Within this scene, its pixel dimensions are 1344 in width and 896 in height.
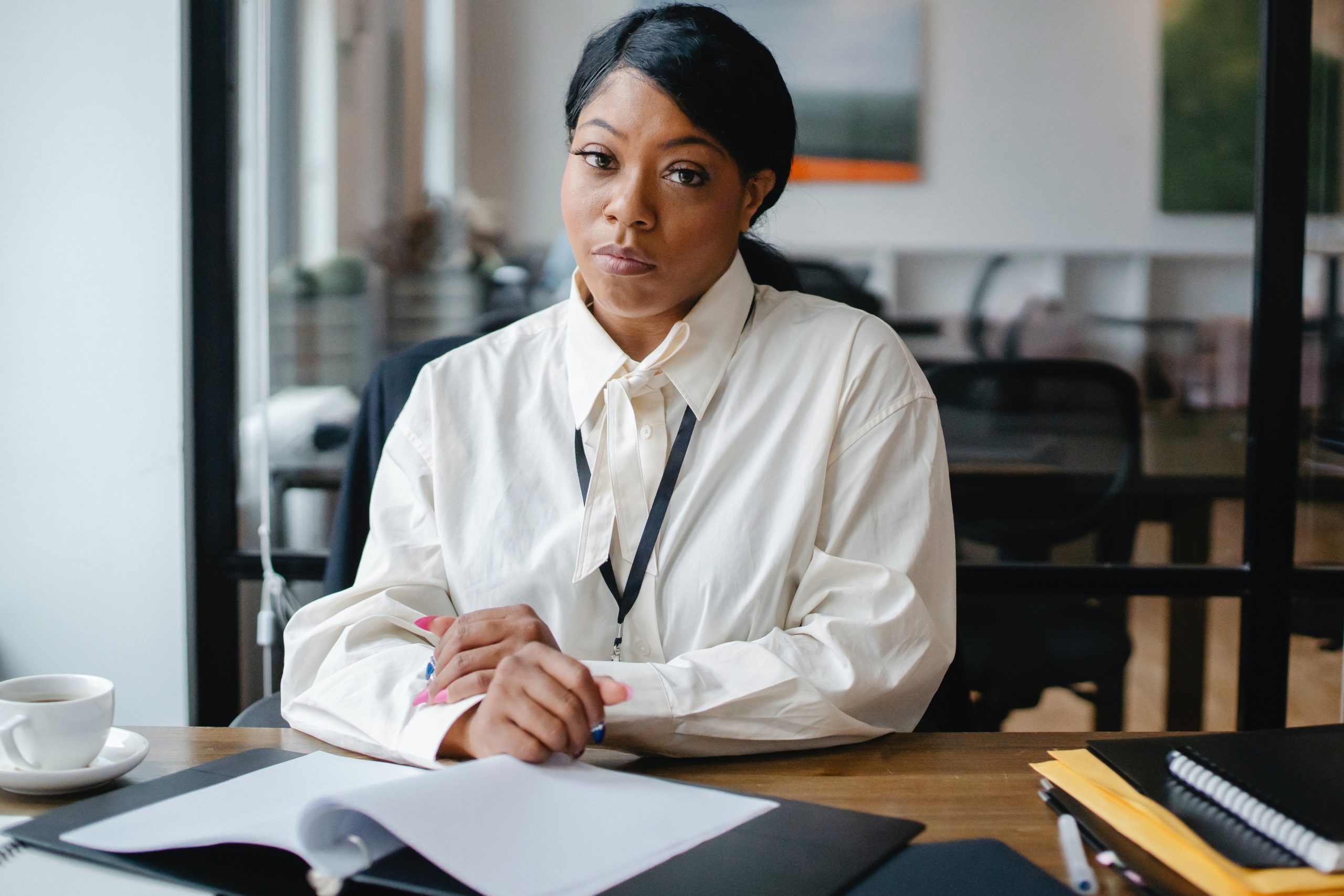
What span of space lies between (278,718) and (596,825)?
0.77m

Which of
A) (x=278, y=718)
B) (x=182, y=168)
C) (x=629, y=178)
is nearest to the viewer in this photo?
(x=629, y=178)

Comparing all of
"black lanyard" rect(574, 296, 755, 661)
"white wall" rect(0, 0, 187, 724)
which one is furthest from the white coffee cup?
"white wall" rect(0, 0, 187, 724)

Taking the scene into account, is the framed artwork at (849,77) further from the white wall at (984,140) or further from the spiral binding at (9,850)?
the spiral binding at (9,850)

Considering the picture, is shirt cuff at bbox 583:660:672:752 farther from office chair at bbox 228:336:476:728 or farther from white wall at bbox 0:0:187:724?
white wall at bbox 0:0:187:724

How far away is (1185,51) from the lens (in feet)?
6.41

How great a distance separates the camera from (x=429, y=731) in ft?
3.16

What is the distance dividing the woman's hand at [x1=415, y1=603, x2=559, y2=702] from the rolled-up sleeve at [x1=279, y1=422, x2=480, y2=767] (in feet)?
0.06

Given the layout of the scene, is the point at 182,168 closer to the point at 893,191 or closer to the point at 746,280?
the point at 746,280

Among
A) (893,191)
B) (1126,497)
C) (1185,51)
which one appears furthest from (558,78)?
(1126,497)

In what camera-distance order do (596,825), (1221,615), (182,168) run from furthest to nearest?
(1221,615), (182,168), (596,825)

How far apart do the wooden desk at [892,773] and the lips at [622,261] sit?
56 centimetres

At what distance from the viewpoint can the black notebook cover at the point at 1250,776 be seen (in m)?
0.71

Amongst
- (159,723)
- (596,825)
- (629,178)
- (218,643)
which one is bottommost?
(159,723)

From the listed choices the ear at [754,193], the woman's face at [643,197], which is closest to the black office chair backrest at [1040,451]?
the ear at [754,193]
